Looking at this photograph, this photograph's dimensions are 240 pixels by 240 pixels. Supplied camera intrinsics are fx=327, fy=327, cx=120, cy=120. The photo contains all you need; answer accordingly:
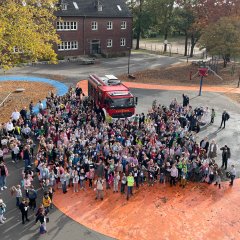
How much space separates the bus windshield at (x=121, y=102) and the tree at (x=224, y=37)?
74.8ft

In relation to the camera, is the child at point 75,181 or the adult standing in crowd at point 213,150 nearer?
the child at point 75,181

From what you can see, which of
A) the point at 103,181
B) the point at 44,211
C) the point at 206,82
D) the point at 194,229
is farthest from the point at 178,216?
the point at 206,82

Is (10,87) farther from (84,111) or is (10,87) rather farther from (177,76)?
(177,76)

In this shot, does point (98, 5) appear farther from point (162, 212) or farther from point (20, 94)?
point (162, 212)

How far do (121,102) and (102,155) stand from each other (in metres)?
6.70

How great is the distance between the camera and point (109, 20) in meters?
55.2

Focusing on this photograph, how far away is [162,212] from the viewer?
15469mm

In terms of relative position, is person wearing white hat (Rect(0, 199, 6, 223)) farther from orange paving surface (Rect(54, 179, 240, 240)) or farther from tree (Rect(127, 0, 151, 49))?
tree (Rect(127, 0, 151, 49))

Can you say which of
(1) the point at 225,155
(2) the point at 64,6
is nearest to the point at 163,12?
(2) the point at 64,6

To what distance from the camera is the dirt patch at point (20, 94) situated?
94.1 feet

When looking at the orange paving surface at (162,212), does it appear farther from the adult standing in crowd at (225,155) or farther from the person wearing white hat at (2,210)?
the person wearing white hat at (2,210)

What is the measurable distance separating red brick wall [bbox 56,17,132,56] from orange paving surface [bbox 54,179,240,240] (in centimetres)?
3916

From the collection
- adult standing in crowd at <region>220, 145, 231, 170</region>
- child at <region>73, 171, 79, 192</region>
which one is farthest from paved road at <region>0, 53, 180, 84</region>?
adult standing in crowd at <region>220, 145, 231, 170</region>

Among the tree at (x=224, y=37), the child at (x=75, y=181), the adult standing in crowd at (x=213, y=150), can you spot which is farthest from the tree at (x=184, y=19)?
the child at (x=75, y=181)
